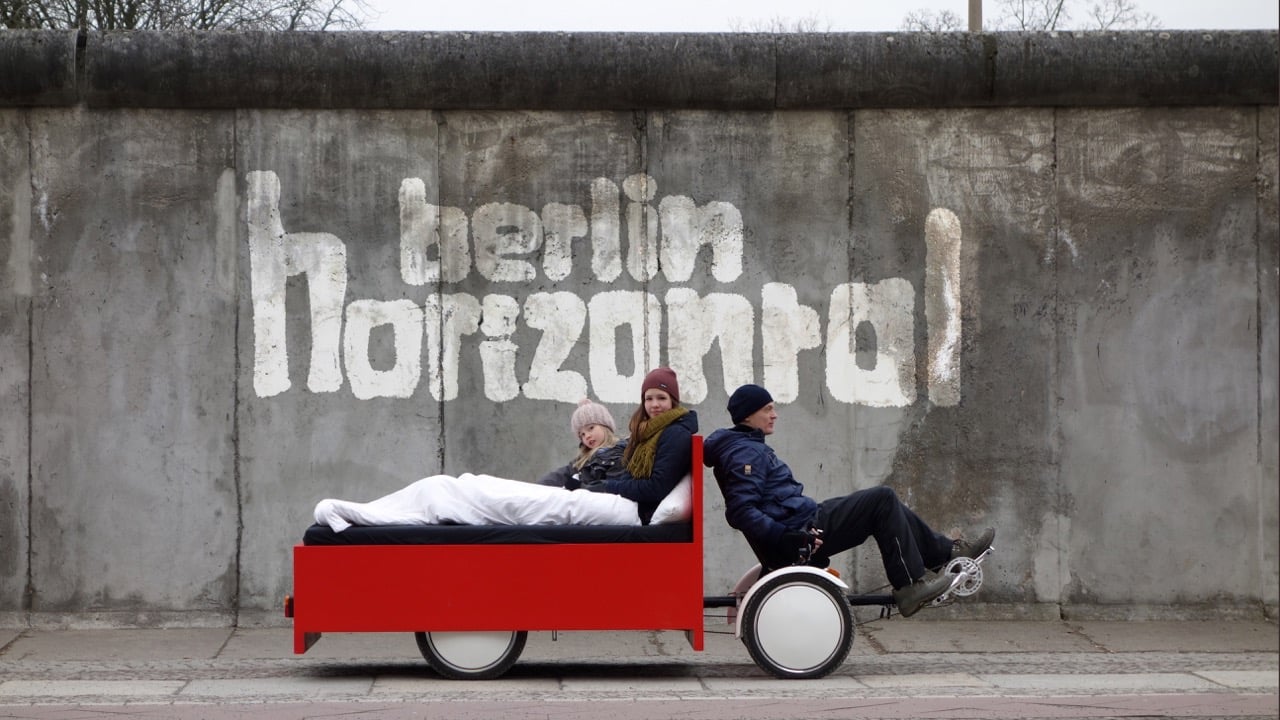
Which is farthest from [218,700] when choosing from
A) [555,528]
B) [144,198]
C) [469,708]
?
[144,198]

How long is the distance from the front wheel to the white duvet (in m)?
0.55

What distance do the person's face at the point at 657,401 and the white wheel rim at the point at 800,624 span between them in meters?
1.03

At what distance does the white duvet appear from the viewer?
6969 millimetres

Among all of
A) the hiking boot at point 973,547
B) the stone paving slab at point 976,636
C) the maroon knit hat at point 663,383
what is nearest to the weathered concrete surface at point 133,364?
the maroon knit hat at point 663,383

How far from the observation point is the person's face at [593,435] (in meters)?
7.55

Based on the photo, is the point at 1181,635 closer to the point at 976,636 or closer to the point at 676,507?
the point at 976,636

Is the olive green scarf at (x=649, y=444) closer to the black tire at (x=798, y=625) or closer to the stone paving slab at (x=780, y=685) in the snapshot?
Result: the black tire at (x=798, y=625)

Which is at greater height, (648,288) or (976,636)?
(648,288)

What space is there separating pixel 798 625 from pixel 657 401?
127cm

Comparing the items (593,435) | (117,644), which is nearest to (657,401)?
(593,435)

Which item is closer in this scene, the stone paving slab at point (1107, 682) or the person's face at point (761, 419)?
the stone paving slab at point (1107, 682)

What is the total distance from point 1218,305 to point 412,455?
5.02 m

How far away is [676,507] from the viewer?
7020 mm

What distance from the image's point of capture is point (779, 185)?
9.08m
